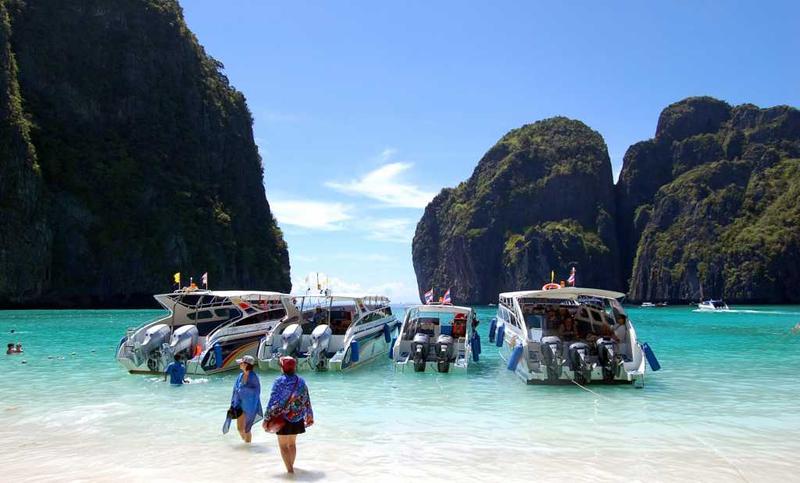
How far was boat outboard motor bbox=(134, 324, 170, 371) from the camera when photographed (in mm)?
20266

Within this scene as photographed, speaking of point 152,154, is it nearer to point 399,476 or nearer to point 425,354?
point 425,354

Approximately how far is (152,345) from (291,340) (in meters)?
4.31

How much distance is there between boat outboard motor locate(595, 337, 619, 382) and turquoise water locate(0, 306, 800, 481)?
414 mm

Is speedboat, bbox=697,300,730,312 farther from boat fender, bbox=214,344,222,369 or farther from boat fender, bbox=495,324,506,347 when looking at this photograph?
boat fender, bbox=214,344,222,369

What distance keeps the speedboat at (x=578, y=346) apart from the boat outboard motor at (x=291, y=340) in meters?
6.90

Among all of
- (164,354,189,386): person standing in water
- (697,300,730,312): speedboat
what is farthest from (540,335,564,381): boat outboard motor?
(697,300,730,312): speedboat

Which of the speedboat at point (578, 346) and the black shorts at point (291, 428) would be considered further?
the speedboat at point (578, 346)

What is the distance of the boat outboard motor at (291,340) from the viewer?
2091 cm

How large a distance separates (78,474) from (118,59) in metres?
105

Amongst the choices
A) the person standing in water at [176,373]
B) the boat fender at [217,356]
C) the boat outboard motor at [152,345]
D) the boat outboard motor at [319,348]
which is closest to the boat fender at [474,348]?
the boat outboard motor at [319,348]

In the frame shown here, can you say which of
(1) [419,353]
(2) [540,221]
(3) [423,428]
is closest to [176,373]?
(1) [419,353]

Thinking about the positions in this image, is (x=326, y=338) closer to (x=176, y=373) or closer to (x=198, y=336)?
(x=198, y=336)

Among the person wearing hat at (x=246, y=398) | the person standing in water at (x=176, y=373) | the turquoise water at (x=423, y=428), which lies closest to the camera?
the turquoise water at (x=423, y=428)

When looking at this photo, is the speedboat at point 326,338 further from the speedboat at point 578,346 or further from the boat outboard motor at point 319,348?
the speedboat at point 578,346
